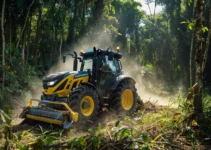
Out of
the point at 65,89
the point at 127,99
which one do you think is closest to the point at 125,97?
the point at 127,99

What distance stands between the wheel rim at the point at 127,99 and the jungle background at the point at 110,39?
2002 millimetres

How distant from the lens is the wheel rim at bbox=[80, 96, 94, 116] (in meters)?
6.82

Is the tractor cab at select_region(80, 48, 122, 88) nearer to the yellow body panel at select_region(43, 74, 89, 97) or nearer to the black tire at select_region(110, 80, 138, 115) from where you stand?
the black tire at select_region(110, 80, 138, 115)

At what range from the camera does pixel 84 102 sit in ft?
22.4

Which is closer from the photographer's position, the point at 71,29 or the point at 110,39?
the point at 110,39

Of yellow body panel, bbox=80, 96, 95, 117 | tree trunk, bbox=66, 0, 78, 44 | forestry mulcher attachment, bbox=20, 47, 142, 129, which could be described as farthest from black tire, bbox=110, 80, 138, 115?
tree trunk, bbox=66, 0, 78, 44

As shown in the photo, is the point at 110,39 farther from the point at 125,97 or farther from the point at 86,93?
the point at 86,93

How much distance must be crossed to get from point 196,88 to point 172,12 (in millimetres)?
27529

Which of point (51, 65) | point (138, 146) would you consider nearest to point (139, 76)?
point (51, 65)

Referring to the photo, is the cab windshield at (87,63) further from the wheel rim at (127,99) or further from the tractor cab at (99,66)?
the wheel rim at (127,99)

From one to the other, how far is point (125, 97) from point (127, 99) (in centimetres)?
11

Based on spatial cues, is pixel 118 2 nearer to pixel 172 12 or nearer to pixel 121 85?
pixel 172 12

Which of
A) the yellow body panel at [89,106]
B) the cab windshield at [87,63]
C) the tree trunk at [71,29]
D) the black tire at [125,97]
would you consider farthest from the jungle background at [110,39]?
the cab windshield at [87,63]

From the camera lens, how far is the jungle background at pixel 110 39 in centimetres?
966
